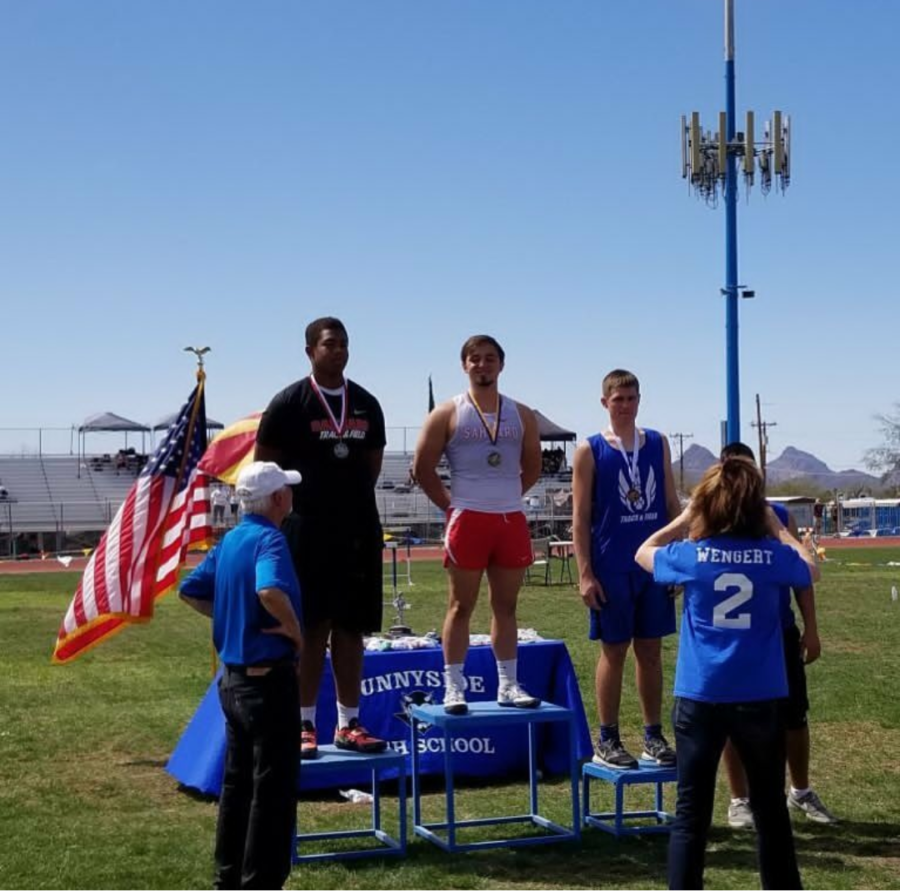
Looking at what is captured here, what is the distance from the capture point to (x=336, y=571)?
260 inches

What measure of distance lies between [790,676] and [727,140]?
13.0 meters

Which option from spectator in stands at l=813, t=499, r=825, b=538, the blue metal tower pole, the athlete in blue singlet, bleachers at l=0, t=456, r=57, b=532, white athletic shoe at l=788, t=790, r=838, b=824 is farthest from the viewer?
spectator in stands at l=813, t=499, r=825, b=538

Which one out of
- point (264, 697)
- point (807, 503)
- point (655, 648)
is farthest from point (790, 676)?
point (807, 503)

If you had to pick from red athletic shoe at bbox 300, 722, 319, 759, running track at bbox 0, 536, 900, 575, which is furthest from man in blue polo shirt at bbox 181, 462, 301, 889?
running track at bbox 0, 536, 900, 575

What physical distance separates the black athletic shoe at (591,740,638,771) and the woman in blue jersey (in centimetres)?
179

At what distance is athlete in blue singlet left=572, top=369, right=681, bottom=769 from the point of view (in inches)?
267

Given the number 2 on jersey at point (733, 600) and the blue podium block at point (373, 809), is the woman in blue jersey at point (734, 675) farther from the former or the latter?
the blue podium block at point (373, 809)

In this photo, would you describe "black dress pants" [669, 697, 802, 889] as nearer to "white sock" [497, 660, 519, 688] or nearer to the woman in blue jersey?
the woman in blue jersey

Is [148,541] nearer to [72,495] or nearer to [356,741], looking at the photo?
[356,741]

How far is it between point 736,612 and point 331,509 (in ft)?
7.64

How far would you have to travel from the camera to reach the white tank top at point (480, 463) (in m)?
6.82

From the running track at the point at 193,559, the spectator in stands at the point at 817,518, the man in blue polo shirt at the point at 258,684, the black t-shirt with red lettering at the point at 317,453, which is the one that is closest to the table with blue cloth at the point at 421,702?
the black t-shirt with red lettering at the point at 317,453

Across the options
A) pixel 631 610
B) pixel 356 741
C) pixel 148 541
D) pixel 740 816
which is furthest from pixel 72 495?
pixel 631 610

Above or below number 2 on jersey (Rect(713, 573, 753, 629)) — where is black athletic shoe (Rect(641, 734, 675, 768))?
below
